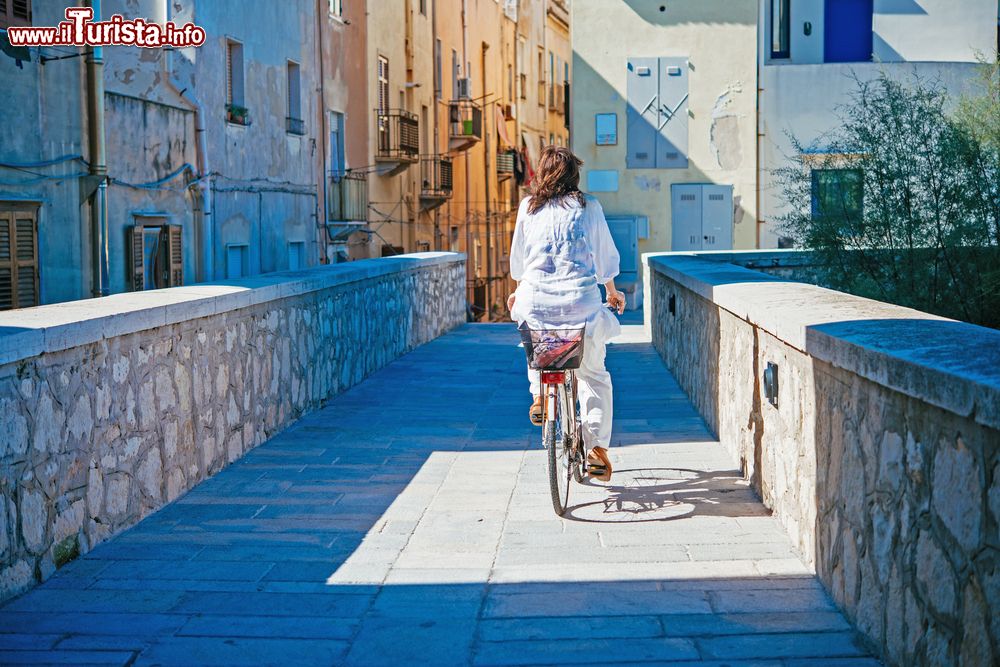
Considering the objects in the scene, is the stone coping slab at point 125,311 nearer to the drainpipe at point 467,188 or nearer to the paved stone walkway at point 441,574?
the paved stone walkway at point 441,574

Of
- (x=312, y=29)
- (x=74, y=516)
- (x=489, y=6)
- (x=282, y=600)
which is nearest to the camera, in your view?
(x=282, y=600)

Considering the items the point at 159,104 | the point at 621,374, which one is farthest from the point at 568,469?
the point at 159,104

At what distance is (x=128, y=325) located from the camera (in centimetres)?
625

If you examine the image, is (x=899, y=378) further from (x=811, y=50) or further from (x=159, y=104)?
(x=811, y=50)

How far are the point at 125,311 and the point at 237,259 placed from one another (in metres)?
17.8

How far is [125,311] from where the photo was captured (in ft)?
20.6

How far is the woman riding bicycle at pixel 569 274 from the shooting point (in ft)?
21.6

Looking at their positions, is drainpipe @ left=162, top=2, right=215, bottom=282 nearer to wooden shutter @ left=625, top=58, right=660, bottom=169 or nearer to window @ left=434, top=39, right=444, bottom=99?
wooden shutter @ left=625, top=58, right=660, bottom=169

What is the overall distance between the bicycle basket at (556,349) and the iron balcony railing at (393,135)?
24.2m

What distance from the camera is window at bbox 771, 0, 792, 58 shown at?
28234 millimetres

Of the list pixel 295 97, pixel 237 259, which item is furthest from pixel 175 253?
pixel 295 97

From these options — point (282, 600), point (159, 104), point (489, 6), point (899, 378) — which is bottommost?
point (282, 600)

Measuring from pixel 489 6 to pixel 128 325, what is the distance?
36.6m

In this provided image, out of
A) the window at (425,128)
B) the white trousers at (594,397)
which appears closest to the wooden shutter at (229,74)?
the window at (425,128)
